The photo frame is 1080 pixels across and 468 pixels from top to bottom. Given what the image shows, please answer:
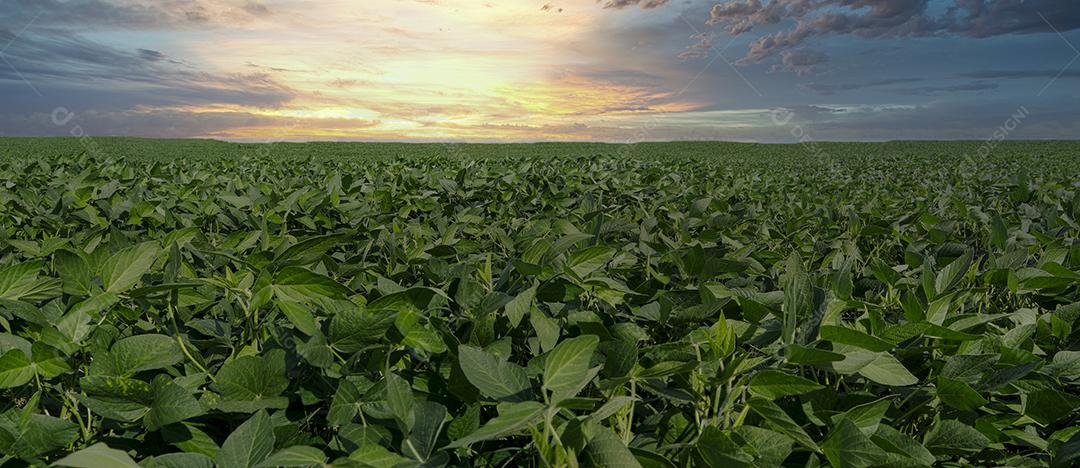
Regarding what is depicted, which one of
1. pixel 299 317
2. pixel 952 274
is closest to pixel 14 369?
pixel 299 317

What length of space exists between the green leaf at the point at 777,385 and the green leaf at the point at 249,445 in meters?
0.80

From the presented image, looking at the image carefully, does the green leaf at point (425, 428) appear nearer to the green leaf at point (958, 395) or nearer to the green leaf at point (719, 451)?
the green leaf at point (719, 451)

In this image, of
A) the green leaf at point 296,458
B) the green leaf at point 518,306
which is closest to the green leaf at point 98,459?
the green leaf at point 296,458

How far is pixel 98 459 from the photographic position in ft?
2.54

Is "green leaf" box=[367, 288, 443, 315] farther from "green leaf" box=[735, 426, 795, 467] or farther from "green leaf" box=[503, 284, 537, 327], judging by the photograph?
"green leaf" box=[735, 426, 795, 467]

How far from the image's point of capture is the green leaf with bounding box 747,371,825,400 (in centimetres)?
108

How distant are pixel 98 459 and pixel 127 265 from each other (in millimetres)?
699

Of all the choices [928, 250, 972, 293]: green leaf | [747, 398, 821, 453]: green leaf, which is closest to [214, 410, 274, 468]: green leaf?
[747, 398, 821, 453]: green leaf

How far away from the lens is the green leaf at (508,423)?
806 mm

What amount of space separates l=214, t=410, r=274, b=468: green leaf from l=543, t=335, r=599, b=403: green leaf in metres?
0.44

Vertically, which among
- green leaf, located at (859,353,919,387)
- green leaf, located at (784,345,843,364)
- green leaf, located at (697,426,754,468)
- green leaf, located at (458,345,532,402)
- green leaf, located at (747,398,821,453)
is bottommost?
green leaf, located at (697,426,754,468)

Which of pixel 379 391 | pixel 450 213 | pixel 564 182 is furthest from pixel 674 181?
pixel 379 391

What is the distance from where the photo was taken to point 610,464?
3.09ft

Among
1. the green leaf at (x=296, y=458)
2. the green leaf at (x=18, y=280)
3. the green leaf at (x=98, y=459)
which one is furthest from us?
the green leaf at (x=18, y=280)
